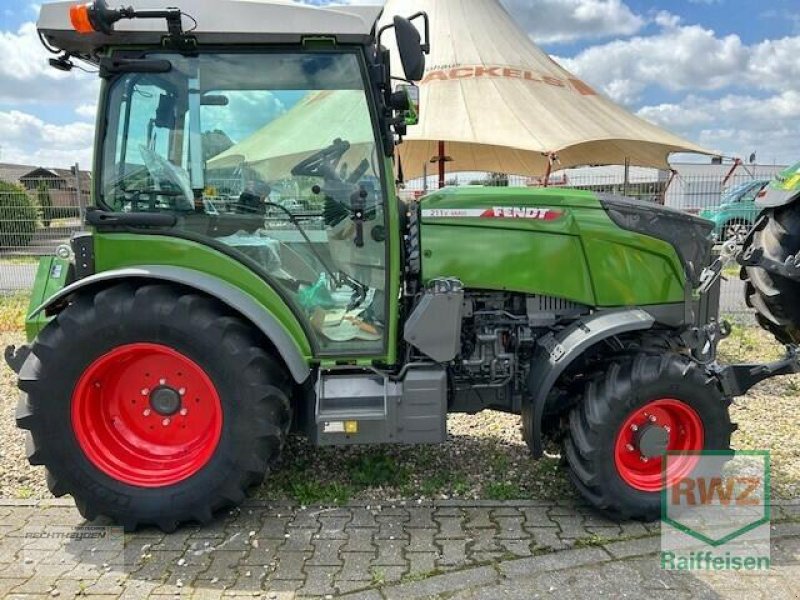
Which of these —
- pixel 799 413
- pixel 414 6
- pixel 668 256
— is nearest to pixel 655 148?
pixel 414 6

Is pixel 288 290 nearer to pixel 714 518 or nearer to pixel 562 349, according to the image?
pixel 562 349

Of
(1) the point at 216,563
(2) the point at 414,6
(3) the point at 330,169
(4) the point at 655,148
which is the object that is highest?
(2) the point at 414,6

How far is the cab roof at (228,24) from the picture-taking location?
2973mm

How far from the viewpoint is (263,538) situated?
3.17m

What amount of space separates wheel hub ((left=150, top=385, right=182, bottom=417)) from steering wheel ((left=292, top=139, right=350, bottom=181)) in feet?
4.15

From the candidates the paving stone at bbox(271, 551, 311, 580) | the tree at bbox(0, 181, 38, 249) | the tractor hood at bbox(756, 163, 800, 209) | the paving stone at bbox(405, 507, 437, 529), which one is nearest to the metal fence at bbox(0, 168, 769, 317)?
the tree at bbox(0, 181, 38, 249)

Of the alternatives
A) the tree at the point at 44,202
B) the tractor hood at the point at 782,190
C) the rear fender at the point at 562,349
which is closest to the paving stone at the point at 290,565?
the rear fender at the point at 562,349

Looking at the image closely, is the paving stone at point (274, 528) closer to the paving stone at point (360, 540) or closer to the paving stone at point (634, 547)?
the paving stone at point (360, 540)

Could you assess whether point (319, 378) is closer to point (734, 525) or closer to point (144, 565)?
point (144, 565)

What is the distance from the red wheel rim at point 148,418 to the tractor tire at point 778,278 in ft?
11.2

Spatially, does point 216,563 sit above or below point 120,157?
below

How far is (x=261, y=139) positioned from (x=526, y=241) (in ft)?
4.83

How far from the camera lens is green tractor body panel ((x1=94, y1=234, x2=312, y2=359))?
318cm

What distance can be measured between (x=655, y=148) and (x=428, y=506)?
31.0ft
